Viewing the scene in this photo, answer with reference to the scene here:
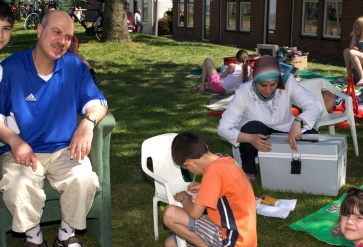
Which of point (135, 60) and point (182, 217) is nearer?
point (182, 217)

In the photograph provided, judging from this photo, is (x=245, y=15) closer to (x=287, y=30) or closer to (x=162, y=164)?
(x=287, y=30)

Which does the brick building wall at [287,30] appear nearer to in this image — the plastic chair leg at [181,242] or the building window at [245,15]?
the building window at [245,15]

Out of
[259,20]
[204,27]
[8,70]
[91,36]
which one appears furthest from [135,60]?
[204,27]

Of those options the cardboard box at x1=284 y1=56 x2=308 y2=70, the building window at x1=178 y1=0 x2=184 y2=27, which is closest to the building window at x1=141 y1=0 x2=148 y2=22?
the building window at x1=178 y1=0 x2=184 y2=27

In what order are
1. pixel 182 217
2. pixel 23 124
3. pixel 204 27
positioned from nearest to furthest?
pixel 182 217 → pixel 23 124 → pixel 204 27

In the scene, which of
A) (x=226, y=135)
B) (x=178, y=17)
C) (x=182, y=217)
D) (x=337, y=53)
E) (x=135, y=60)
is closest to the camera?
(x=182, y=217)

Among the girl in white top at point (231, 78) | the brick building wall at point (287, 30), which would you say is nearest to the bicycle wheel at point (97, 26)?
the brick building wall at point (287, 30)

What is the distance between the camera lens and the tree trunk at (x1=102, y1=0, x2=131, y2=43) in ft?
52.9

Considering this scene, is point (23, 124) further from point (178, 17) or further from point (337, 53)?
point (178, 17)

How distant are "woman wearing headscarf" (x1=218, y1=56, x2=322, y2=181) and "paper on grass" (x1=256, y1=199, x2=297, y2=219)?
49cm

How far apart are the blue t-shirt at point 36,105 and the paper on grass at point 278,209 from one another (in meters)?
1.66

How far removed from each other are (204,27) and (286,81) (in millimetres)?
22265

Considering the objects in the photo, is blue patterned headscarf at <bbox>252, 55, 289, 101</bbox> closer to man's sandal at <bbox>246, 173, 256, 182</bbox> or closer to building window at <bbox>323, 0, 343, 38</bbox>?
man's sandal at <bbox>246, 173, 256, 182</bbox>

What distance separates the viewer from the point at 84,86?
379cm
